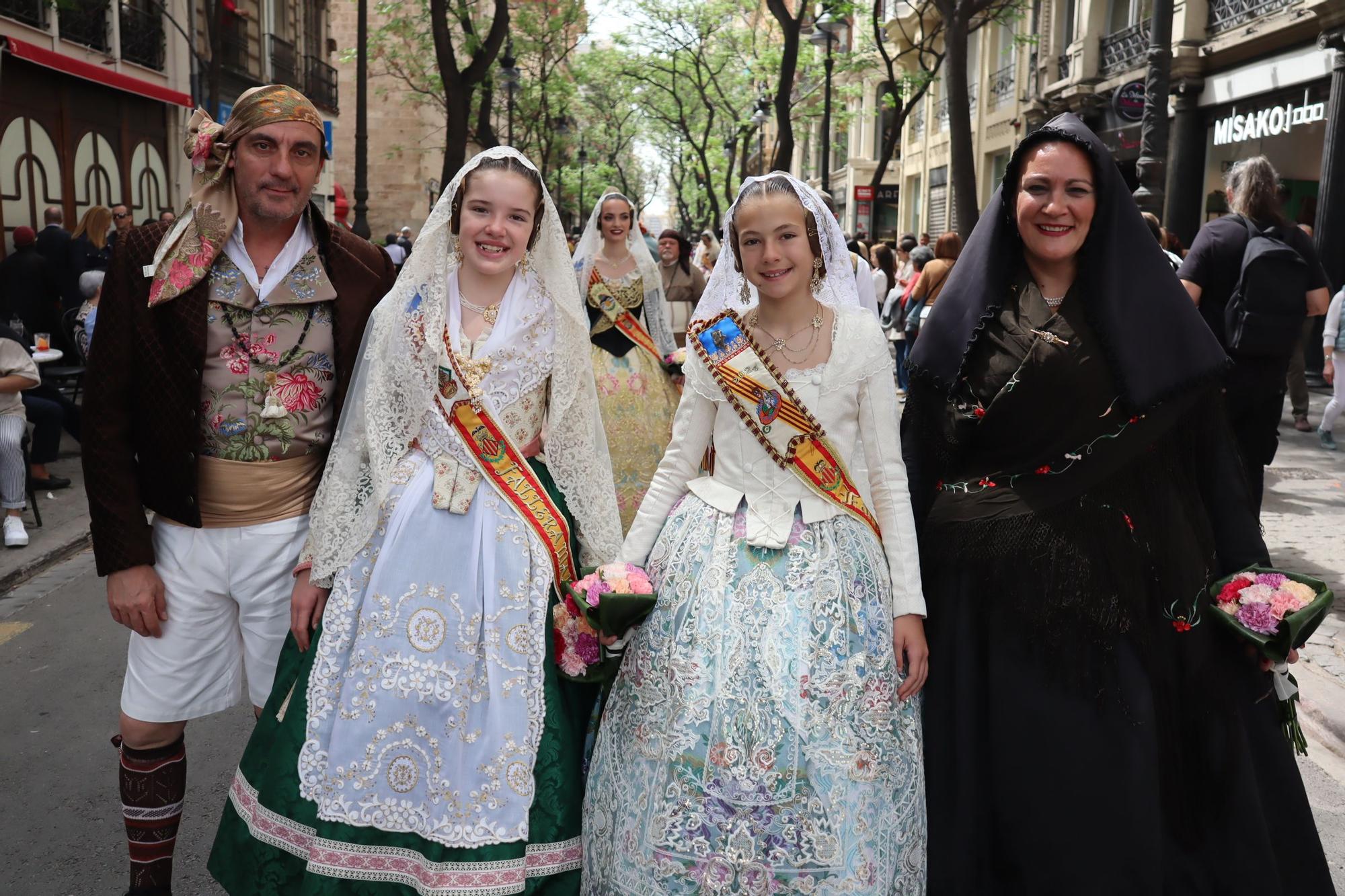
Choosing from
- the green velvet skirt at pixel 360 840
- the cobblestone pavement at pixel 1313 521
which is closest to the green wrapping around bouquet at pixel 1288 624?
the green velvet skirt at pixel 360 840

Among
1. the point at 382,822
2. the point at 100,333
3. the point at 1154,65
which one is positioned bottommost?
the point at 382,822

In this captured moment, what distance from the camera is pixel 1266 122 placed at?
15.0 m

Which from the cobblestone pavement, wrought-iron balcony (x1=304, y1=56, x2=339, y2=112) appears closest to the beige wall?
wrought-iron balcony (x1=304, y1=56, x2=339, y2=112)

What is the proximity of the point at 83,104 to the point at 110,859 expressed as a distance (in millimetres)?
17495

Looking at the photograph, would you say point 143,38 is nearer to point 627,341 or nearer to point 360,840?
point 627,341

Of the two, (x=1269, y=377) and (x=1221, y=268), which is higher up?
(x=1221, y=268)

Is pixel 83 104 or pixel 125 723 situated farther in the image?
pixel 83 104

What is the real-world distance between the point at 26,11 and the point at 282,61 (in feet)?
39.5

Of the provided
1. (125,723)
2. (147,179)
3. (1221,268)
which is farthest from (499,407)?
(147,179)

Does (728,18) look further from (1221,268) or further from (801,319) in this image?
(801,319)

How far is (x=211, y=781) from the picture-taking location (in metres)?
4.00

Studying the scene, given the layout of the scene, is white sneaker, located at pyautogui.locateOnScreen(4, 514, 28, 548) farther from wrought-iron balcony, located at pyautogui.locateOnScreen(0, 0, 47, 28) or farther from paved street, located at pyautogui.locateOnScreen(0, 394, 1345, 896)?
wrought-iron balcony, located at pyautogui.locateOnScreen(0, 0, 47, 28)

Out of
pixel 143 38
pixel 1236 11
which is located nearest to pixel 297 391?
pixel 1236 11

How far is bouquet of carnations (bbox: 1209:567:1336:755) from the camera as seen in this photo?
8.57ft
